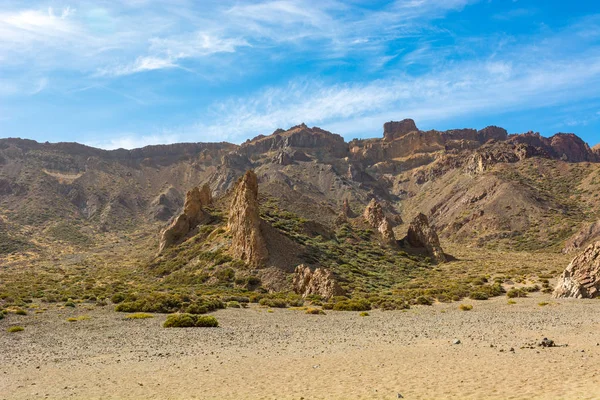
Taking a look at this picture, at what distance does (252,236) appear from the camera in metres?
44.4

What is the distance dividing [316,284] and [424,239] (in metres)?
32.2

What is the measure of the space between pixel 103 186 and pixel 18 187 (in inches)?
1111

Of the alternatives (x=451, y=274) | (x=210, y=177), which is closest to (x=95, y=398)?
(x=451, y=274)

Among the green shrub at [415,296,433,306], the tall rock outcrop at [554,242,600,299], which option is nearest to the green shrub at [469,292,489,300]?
the green shrub at [415,296,433,306]

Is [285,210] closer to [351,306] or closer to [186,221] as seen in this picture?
[186,221]

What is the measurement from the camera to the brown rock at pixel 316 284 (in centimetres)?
3609

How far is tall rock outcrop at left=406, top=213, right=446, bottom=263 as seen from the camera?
209 ft

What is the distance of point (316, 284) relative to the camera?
123ft

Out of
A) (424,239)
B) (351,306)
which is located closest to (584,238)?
(424,239)

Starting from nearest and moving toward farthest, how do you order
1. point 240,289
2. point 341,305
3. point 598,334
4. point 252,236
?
point 598,334 → point 341,305 → point 240,289 → point 252,236

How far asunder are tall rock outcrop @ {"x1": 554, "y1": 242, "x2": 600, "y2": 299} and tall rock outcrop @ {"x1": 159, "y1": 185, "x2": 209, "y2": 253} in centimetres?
4432

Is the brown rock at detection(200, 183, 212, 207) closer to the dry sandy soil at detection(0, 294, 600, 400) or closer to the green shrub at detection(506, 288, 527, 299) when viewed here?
the dry sandy soil at detection(0, 294, 600, 400)

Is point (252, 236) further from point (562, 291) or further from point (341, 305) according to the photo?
point (562, 291)

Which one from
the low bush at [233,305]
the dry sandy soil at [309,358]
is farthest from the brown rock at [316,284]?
the dry sandy soil at [309,358]
